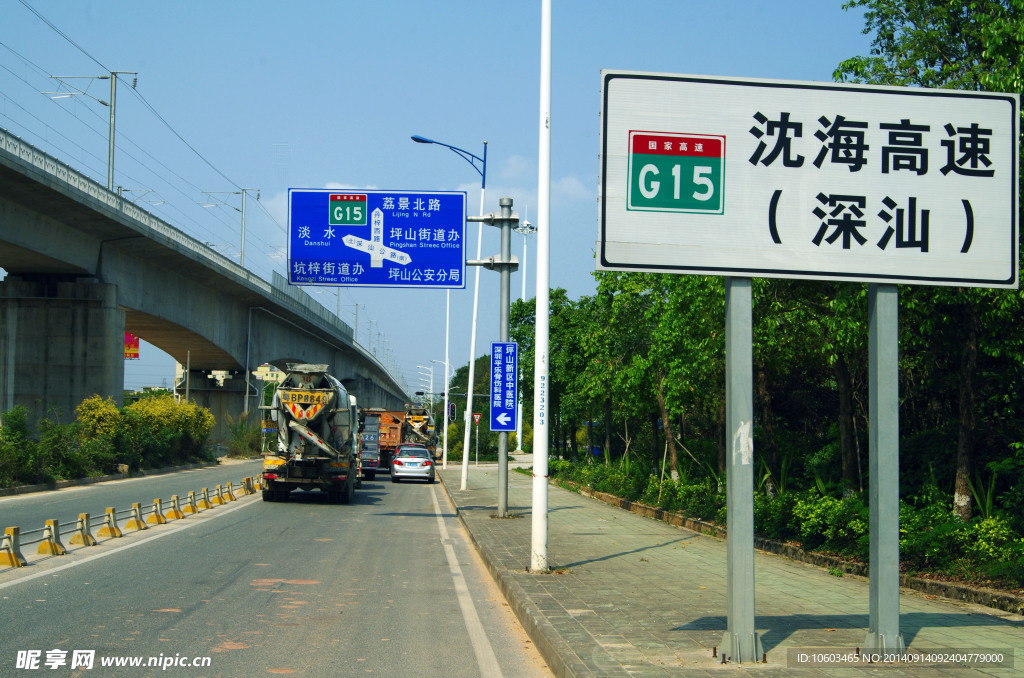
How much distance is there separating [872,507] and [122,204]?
29.4 m

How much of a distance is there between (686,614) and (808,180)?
4155 millimetres

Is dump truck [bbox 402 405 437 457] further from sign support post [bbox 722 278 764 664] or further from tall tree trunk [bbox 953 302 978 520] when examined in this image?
sign support post [bbox 722 278 764 664]

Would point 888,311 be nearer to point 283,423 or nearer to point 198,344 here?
point 283,423

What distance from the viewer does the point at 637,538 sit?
15438 mm

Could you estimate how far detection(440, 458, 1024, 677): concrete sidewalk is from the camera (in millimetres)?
6273

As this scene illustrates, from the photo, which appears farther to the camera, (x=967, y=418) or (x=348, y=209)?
(x=348, y=209)

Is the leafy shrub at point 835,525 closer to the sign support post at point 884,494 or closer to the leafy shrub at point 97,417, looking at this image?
the sign support post at point 884,494

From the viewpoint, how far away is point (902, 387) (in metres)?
15.2

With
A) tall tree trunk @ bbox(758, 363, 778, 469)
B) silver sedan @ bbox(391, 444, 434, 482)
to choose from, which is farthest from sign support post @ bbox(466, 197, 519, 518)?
silver sedan @ bbox(391, 444, 434, 482)

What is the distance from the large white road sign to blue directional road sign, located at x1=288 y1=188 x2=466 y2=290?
11723mm

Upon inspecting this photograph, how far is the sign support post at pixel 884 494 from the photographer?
21.3 feet

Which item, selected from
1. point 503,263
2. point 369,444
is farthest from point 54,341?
point 503,263

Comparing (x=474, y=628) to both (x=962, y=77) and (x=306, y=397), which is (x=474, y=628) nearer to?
(x=962, y=77)

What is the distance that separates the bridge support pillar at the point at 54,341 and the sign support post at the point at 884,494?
3072 cm
